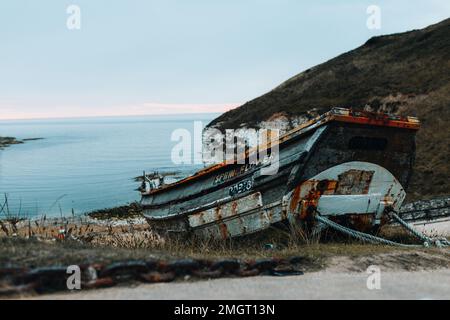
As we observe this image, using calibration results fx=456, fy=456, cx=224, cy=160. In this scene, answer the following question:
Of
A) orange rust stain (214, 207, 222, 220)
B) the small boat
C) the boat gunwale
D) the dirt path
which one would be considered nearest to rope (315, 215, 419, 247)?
the small boat

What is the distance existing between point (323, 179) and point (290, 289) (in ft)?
16.2

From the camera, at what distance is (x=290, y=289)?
5043 millimetres

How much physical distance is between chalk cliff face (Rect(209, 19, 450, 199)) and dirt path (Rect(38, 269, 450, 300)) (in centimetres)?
1855

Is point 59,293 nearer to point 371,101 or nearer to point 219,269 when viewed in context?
point 219,269

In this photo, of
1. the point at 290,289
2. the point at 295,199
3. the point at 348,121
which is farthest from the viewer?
the point at 295,199

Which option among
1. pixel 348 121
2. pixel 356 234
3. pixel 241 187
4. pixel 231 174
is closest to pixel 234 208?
pixel 241 187

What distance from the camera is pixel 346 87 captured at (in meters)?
51.9

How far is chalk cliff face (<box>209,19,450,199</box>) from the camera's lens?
27469 millimetres

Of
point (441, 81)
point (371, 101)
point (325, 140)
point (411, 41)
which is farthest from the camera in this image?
point (411, 41)

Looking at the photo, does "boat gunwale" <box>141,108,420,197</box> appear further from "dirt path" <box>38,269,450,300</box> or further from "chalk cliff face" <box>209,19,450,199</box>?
"chalk cliff face" <box>209,19,450,199</box>

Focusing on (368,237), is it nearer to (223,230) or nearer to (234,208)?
(234,208)

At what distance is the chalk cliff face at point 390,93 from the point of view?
27469mm
